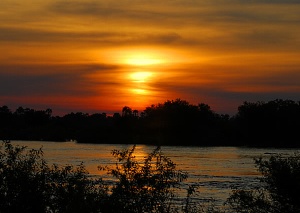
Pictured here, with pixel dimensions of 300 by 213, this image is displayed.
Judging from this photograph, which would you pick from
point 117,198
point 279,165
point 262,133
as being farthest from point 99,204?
point 262,133

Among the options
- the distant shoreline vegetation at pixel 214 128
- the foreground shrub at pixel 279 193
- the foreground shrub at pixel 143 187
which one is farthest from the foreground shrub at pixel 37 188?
the distant shoreline vegetation at pixel 214 128

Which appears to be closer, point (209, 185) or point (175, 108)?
point (209, 185)

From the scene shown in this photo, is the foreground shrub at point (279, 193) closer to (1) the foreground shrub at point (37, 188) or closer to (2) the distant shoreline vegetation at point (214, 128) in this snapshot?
(1) the foreground shrub at point (37, 188)

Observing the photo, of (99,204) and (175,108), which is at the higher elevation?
(175,108)

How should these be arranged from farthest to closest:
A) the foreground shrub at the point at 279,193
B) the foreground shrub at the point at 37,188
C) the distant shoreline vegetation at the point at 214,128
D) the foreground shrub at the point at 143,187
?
the distant shoreline vegetation at the point at 214,128 < the foreground shrub at the point at 279,193 < the foreground shrub at the point at 37,188 < the foreground shrub at the point at 143,187

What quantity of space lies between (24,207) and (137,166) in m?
4.43

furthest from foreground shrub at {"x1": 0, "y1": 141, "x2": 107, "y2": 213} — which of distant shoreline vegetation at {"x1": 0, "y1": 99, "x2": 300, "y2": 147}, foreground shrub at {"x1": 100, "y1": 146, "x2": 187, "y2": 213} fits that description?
distant shoreline vegetation at {"x1": 0, "y1": 99, "x2": 300, "y2": 147}

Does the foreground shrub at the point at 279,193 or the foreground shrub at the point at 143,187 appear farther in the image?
the foreground shrub at the point at 279,193

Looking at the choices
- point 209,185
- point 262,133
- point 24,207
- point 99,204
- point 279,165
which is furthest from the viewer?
point 262,133

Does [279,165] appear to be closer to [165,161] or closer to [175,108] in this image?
[165,161]

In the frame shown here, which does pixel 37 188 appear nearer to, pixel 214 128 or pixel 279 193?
pixel 279 193

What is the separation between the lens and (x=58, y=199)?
23391mm

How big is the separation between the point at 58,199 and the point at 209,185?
42282 millimetres

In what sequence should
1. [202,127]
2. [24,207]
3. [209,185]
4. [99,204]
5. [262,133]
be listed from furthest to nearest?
1. [202,127]
2. [262,133]
3. [209,185]
4. [24,207]
5. [99,204]
